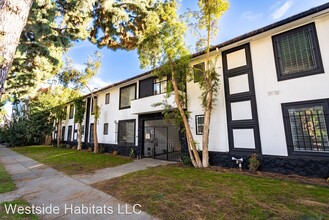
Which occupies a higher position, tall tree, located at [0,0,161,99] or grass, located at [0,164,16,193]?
tall tree, located at [0,0,161,99]

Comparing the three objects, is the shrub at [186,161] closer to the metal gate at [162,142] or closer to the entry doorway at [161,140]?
the metal gate at [162,142]

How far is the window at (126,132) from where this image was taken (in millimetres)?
12787

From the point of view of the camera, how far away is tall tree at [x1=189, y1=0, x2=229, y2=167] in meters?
7.03

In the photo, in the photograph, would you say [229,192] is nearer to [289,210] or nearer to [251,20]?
[289,210]

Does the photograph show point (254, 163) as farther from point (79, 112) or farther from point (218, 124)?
point (79, 112)

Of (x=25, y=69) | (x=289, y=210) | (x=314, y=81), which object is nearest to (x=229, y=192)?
(x=289, y=210)

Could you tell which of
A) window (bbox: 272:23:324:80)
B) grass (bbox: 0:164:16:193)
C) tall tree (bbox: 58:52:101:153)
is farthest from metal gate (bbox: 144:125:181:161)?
grass (bbox: 0:164:16:193)

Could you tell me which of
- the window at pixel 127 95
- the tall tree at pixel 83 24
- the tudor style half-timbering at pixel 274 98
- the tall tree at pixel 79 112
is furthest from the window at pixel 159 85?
the tall tree at pixel 79 112

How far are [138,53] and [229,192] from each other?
754cm

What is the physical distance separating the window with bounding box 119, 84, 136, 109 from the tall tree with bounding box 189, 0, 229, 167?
6.98m

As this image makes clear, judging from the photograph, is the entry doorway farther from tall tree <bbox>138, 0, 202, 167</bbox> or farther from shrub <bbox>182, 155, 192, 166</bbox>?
tall tree <bbox>138, 0, 202, 167</bbox>

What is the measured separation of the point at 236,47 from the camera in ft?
26.5

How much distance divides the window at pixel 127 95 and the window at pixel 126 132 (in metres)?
1.46

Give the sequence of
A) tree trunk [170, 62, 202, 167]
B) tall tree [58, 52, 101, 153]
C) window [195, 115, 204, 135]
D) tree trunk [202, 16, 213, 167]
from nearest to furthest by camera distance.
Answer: tree trunk [202, 16, 213, 167]
tree trunk [170, 62, 202, 167]
window [195, 115, 204, 135]
tall tree [58, 52, 101, 153]
